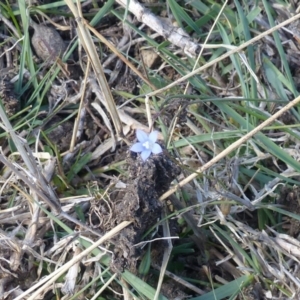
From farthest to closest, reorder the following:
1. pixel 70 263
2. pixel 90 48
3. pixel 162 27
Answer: pixel 162 27 < pixel 70 263 < pixel 90 48

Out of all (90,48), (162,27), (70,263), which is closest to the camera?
(90,48)

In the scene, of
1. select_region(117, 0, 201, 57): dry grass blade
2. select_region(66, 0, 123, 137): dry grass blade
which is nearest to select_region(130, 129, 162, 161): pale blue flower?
select_region(66, 0, 123, 137): dry grass blade

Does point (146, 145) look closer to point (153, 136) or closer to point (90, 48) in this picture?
point (153, 136)

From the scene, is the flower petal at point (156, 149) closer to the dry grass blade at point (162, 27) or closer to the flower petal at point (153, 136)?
the flower petal at point (153, 136)

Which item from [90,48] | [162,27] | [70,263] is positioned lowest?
[70,263]

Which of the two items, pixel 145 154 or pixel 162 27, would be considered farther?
pixel 162 27

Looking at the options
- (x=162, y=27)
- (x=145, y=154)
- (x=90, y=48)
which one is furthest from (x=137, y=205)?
(x=162, y=27)

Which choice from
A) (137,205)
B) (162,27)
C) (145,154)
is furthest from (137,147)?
(162,27)

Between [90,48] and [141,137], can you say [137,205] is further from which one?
[90,48]

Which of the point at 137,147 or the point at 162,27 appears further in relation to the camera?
the point at 162,27

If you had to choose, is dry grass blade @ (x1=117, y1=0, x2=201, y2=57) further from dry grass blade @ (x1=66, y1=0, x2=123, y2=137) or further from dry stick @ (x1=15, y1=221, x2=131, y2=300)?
dry stick @ (x1=15, y1=221, x2=131, y2=300)

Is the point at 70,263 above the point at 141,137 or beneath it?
beneath
